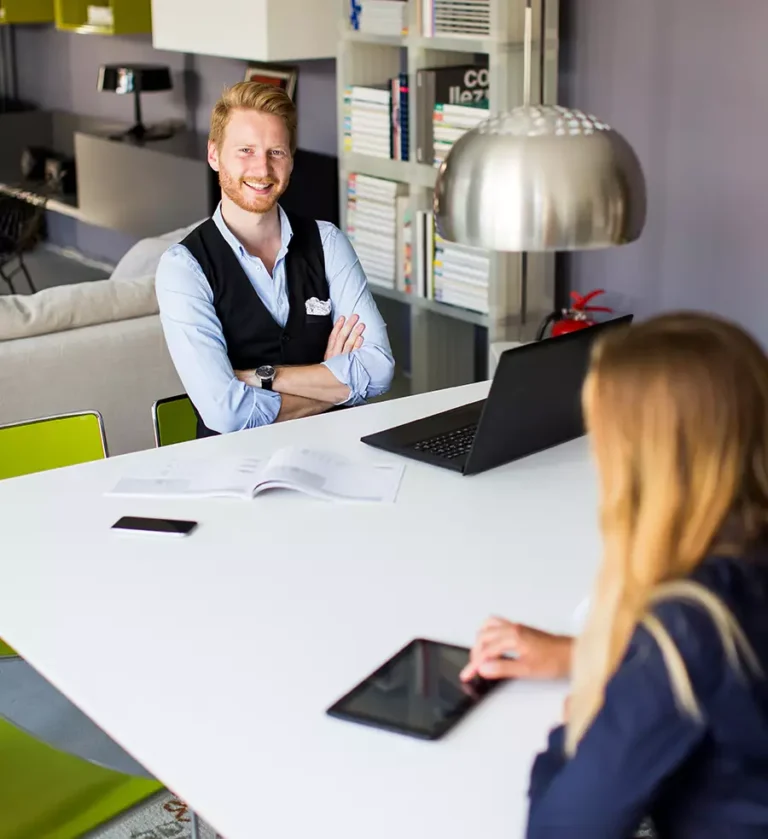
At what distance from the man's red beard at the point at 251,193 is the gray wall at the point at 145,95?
2.70 meters

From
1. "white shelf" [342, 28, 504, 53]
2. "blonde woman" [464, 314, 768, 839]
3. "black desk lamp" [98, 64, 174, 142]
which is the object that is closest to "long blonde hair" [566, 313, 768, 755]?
"blonde woman" [464, 314, 768, 839]

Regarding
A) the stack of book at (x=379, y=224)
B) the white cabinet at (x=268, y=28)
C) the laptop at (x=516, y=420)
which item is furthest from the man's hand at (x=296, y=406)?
the white cabinet at (x=268, y=28)

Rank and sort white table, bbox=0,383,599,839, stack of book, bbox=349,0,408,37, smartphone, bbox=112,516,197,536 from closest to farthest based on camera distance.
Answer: white table, bbox=0,383,599,839 → smartphone, bbox=112,516,197,536 → stack of book, bbox=349,0,408,37

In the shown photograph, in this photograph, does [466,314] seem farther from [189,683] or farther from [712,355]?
[712,355]

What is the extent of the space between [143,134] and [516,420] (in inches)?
197

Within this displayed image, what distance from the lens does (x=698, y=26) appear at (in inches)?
148

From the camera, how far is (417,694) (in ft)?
4.73

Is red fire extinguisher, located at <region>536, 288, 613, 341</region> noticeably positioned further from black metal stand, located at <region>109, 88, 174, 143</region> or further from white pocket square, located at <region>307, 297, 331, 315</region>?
black metal stand, located at <region>109, 88, 174, 143</region>

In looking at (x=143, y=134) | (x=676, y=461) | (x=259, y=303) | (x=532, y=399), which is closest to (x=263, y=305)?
(x=259, y=303)

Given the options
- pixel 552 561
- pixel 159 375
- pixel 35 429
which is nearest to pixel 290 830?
pixel 552 561

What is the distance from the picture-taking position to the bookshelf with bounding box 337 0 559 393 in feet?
12.8

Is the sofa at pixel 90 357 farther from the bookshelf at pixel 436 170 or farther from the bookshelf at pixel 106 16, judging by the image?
the bookshelf at pixel 106 16

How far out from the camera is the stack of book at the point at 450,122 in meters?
4.05

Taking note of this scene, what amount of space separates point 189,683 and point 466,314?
2923 mm
